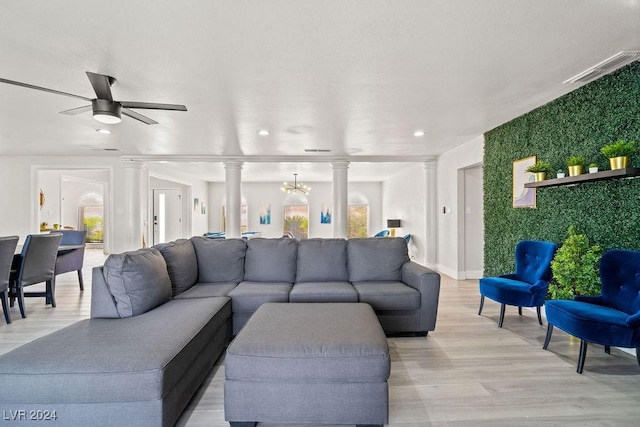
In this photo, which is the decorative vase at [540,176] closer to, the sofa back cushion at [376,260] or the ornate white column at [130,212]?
the sofa back cushion at [376,260]

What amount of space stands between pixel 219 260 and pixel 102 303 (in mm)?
1268

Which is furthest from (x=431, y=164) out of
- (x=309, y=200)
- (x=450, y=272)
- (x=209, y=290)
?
(x=309, y=200)

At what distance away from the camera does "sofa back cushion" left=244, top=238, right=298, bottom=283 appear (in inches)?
134

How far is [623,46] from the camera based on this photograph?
2344mm

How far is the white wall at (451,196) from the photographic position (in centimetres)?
538

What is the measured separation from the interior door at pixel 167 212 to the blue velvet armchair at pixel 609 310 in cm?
995

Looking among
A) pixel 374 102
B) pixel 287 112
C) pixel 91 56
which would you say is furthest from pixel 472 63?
pixel 91 56

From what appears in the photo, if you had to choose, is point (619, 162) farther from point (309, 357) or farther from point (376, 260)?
point (309, 357)

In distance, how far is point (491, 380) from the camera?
2.24 m

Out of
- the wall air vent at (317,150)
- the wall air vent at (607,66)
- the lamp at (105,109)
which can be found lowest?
the lamp at (105,109)

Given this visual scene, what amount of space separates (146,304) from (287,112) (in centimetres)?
260

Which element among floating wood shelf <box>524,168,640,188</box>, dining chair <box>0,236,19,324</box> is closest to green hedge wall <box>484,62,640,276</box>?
floating wood shelf <box>524,168,640,188</box>

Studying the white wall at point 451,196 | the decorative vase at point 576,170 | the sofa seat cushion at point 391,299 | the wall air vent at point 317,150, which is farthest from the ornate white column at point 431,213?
the sofa seat cushion at point 391,299

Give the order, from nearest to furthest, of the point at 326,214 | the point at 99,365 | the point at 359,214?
the point at 99,365
the point at 326,214
the point at 359,214
